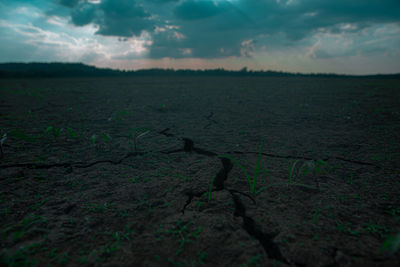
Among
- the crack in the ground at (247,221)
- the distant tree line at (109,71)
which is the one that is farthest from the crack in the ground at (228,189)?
the distant tree line at (109,71)

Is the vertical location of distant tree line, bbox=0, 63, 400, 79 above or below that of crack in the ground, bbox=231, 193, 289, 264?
above

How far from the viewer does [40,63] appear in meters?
18.5

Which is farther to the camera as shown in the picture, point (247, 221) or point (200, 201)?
point (200, 201)

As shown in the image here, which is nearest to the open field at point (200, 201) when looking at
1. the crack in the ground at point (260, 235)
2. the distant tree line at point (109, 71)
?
the crack in the ground at point (260, 235)

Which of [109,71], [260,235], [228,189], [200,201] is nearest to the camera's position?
[260,235]

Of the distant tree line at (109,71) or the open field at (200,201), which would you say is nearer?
the open field at (200,201)

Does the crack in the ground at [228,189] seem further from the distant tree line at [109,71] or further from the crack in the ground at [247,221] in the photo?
the distant tree line at [109,71]

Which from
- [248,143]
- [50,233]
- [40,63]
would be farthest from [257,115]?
[40,63]

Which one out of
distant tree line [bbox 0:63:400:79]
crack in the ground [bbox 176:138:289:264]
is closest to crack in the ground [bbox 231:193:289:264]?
crack in the ground [bbox 176:138:289:264]

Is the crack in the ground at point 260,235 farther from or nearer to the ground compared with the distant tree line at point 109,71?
nearer to the ground

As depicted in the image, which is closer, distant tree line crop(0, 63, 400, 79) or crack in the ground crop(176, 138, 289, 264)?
crack in the ground crop(176, 138, 289, 264)

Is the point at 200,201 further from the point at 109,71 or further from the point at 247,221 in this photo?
the point at 109,71

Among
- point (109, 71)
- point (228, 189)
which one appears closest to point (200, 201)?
point (228, 189)

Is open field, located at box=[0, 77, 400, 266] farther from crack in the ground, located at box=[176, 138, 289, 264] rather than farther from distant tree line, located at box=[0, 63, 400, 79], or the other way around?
distant tree line, located at box=[0, 63, 400, 79]
